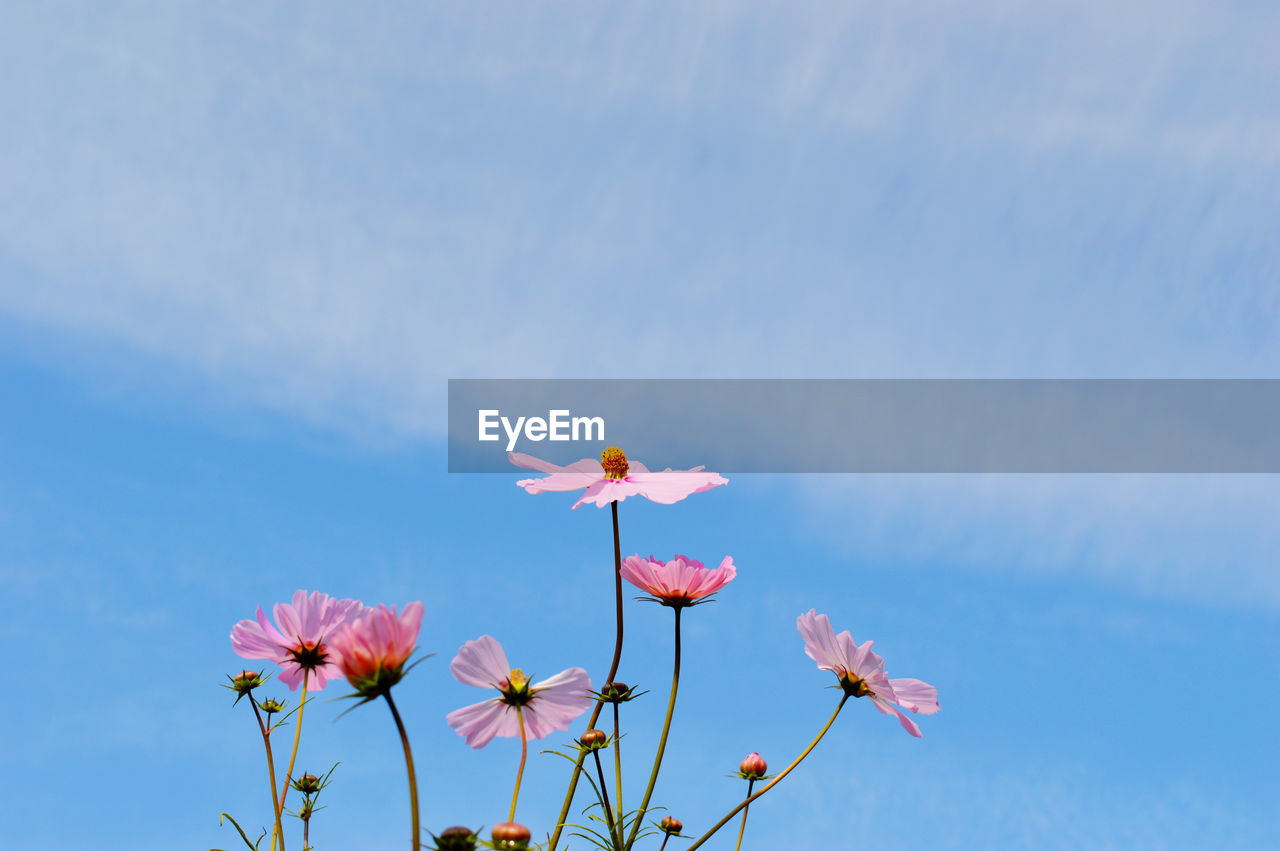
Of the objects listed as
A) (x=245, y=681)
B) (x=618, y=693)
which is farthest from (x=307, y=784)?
(x=618, y=693)

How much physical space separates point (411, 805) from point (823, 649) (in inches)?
38.5

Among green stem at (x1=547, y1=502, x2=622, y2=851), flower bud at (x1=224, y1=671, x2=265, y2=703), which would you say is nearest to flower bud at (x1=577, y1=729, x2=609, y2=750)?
A: green stem at (x1=547, y1=502, x2=622, y2=851)

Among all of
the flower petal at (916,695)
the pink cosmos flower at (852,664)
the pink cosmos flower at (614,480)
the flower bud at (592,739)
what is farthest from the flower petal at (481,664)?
the flower petal at (916,695)

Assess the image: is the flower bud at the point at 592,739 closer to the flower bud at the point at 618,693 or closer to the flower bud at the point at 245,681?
the flower bud at the point at 618,693

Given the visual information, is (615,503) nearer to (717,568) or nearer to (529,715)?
(717,568)

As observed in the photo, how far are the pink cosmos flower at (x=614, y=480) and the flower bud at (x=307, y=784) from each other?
1.09 metres

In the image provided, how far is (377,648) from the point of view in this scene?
96 cm

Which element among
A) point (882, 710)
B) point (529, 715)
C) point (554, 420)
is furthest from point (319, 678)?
point (882, 710)

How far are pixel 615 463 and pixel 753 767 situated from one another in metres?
0.62

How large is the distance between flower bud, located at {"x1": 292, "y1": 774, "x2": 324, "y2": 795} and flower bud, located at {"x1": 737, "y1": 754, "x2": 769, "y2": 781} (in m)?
1.11

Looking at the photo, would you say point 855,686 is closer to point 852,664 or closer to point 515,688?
point 852,664

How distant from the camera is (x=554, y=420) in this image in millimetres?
2025

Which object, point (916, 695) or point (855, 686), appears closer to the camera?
point (855, 686)

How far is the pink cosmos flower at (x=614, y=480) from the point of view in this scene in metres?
1.62
